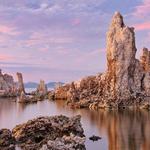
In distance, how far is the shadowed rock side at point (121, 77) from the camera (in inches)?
3757

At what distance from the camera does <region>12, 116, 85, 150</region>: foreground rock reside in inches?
1752

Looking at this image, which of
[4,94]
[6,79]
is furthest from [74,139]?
[6,79]

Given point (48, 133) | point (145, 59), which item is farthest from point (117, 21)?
point (48, 133)

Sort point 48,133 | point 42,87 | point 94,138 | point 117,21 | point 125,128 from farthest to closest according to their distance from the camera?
point 42,87 < point 117,21 < point 125,128 < point 94,138 < point 48,133

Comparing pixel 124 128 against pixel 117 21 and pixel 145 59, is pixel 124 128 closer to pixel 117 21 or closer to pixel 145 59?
pixel 117 21

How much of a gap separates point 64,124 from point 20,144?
7.06 meters

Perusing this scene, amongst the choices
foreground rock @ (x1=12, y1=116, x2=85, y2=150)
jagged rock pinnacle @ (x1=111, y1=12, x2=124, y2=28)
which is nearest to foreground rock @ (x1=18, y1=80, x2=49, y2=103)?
jagged rock pinnacle @ (x1=111, y1=12, x2=124, y2=28)

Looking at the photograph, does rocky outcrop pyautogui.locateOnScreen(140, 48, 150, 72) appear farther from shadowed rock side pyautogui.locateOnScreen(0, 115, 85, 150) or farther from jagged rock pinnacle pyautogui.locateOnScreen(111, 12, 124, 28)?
shadowed rock side pyautogui.locateOnScreen(0, 115, 85, 150)

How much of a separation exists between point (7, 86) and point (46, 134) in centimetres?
12828

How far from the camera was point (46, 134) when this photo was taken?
50000 mm

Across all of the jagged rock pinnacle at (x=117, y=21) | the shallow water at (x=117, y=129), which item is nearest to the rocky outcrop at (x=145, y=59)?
the jagged rock pinnacle at (x=117, y=21)

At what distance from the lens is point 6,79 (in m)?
190

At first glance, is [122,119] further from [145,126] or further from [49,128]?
[49,128]

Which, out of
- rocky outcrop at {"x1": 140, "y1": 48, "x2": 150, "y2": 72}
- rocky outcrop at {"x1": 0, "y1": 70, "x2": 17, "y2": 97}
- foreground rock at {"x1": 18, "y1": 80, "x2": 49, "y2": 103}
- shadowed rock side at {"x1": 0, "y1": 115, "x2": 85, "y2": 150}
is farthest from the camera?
rocky outcrop at {"x1": 0, "y1": 70, "x2": 17, "y2": 97}
